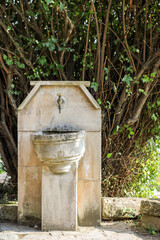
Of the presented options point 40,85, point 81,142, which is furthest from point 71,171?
point 40,85

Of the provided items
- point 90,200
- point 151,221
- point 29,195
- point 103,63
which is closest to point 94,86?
point 103,63

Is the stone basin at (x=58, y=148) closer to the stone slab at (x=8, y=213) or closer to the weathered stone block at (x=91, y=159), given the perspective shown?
the weathered stone block at (x=91, y=159)

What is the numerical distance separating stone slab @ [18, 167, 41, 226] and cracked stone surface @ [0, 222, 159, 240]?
0.12m

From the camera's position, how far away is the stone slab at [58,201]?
8.64ft

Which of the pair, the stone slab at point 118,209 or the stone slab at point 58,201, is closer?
the stone slab at point 58,201

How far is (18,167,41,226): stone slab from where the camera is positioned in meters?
2.84

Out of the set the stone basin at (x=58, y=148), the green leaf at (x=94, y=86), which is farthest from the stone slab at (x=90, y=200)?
the green leaf at (x=94, y=86)

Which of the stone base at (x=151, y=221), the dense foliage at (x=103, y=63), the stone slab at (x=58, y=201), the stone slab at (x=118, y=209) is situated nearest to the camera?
the stone slab at (x=58, y=201)

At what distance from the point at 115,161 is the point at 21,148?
138 centimetres

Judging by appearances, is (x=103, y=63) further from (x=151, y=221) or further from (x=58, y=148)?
(x=151, y=221)

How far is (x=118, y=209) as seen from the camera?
3086 mm

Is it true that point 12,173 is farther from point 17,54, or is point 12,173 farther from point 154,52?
point 154,52

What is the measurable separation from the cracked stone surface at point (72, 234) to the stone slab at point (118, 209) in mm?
236

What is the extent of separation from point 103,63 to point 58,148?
61.2 inches
